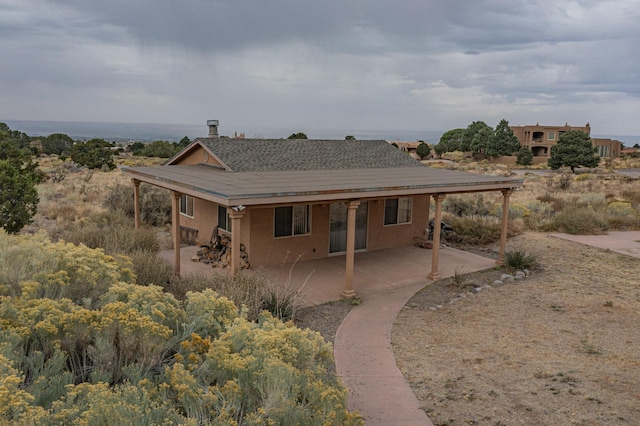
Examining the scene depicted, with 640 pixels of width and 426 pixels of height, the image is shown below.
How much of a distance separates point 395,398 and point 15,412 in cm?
456

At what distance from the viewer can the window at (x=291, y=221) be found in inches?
546

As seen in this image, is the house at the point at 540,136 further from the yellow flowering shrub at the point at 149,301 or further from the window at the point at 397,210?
the yellow flowering shrub at the point at 149,301

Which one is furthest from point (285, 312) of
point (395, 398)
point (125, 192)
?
point (125, 192)

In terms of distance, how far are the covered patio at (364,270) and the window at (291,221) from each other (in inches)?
33.5

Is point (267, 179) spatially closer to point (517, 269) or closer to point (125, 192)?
point (517, 269)

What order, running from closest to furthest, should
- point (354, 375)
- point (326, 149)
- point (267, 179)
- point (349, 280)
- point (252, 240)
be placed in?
point (354, 375)
point (349, 280)
point (267, 179)
point (252, 240)
point (326, 149)

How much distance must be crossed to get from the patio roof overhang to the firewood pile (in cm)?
190

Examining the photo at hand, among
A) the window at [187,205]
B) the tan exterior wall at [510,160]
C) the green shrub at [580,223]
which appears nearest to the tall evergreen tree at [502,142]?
the tan exterior wall at [510,160]

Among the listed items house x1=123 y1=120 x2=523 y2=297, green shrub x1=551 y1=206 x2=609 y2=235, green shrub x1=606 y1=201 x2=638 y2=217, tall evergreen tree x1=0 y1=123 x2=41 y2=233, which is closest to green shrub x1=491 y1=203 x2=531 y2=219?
green shrub x1=551 y1=206 x2=609 y2=235

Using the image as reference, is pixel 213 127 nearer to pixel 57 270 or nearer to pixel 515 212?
pixel 57 270

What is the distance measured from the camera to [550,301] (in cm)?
1132

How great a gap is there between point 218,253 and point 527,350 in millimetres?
8413

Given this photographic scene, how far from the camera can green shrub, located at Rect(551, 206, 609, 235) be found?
66.0 feet

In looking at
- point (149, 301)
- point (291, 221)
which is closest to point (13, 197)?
point (291, 221)
